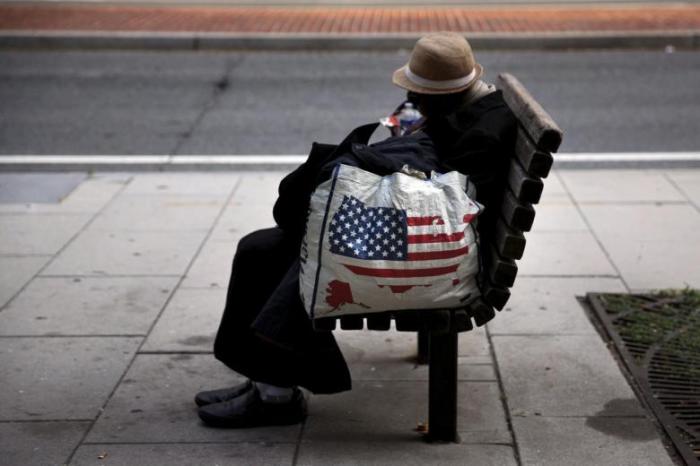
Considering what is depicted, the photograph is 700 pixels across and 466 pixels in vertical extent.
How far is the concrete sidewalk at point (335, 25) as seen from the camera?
47.6 feet

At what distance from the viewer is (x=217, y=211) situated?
750cm

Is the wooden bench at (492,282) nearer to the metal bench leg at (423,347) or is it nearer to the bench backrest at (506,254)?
the bench backrest at (506,254)

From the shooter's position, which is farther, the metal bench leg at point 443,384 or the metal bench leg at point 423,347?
the metal bench leg at point 423,347

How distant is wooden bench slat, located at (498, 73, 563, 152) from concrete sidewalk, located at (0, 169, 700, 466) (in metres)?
1.13

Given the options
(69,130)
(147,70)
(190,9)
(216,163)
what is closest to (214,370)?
(216,163)

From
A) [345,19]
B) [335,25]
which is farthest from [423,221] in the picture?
[345,19]

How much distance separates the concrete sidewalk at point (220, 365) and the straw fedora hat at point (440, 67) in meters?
1.26

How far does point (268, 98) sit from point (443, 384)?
779 centimetres

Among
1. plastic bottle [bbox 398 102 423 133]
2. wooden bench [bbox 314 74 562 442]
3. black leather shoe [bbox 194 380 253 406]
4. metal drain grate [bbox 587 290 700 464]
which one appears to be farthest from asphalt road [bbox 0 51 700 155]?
wooden bench [bbox 314 74 562 442]

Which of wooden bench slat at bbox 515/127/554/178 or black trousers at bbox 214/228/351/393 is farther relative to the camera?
black trousers at bbox 214/228/351/393

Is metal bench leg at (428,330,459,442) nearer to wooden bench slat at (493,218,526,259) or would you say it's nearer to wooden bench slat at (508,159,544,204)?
wooden bench slat at (493,218,526,259)

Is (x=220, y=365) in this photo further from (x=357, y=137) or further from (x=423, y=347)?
(x=357, y=137)

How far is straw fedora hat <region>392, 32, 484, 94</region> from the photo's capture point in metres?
Answer: 4.31

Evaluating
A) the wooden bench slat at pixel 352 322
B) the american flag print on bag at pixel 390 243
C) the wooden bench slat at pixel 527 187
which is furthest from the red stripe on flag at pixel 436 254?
the wooden bench slat at pixel 352 322
